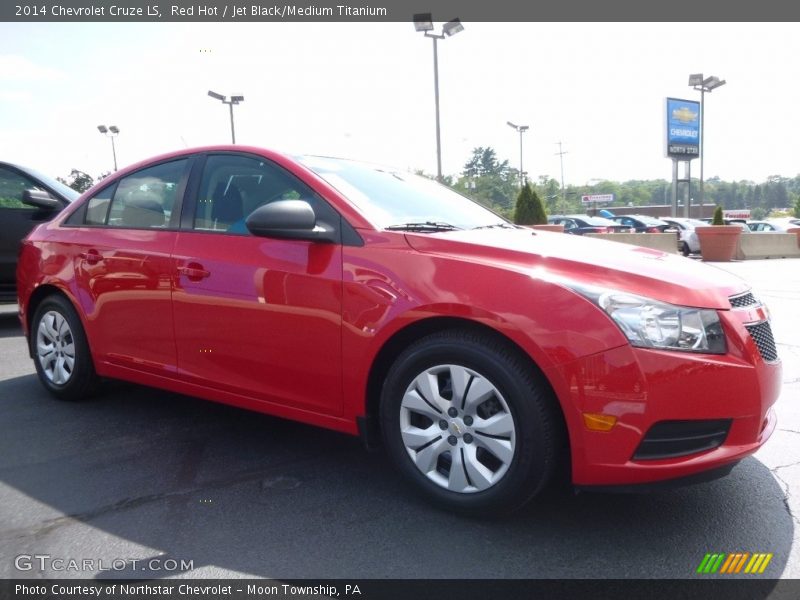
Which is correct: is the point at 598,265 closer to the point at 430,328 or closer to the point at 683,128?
the point at 430,328

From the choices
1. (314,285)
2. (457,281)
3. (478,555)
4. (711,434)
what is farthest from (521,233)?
(478,555)

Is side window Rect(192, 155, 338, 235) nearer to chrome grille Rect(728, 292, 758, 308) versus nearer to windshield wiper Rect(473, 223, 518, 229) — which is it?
windshield wiper Rect(473, 223, 518, 229)

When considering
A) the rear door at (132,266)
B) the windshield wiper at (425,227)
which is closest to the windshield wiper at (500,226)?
the windshield wiper at (425,227)

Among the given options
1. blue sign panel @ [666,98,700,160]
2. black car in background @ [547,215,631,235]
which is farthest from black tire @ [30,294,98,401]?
blue sign panel @ [666,98,700,160]

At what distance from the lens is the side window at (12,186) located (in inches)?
299

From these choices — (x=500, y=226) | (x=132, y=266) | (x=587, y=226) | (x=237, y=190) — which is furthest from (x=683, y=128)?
(x=132, y=266)

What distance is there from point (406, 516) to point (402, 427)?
0.37 meters

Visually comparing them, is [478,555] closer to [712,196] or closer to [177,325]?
[177,325]

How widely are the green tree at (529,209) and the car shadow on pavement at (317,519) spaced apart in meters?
19.8

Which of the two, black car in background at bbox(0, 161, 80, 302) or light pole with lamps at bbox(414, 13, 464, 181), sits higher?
light pole with lamps at bbox(414, 13, 464, 181)

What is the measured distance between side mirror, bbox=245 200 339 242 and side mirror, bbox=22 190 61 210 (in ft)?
16.6

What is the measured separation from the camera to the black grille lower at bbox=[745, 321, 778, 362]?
2.71 meters

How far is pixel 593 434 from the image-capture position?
256 cm

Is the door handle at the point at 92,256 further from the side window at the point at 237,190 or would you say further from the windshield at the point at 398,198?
the windshield at the point at 398,198
